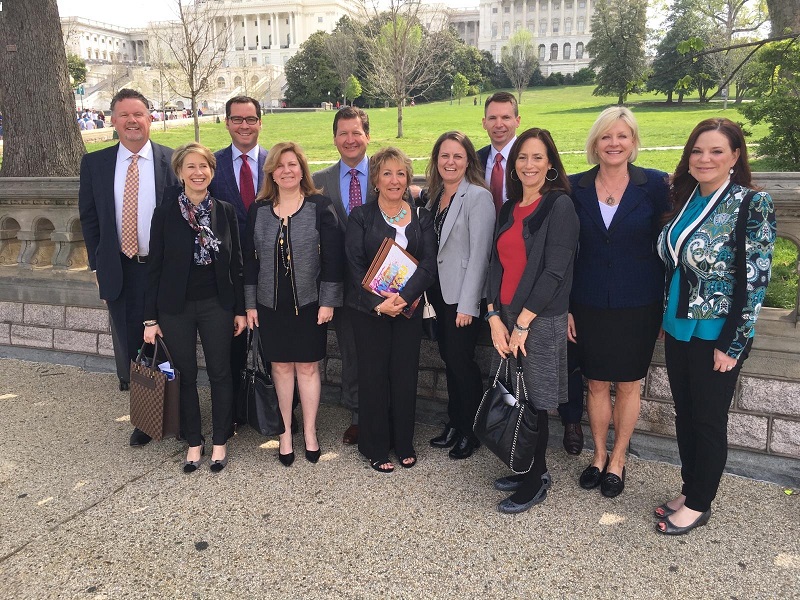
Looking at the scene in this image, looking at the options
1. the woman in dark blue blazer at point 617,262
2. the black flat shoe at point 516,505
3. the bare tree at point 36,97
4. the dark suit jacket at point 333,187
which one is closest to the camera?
the woman in dark blue blazer at point 617,262

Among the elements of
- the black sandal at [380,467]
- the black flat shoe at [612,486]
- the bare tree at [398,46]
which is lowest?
the black sandal at [380,467]

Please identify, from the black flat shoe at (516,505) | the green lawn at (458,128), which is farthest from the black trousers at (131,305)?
the green lawn at (458,128)

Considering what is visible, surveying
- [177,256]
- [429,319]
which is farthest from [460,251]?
[177,256]

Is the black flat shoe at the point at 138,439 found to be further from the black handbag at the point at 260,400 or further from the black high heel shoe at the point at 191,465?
the black handbag at the point at 260,400

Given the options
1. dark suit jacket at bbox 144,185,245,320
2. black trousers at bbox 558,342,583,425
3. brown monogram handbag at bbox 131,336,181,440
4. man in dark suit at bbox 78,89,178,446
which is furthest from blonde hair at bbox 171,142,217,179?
black trousers at bbox 558,342,583,425

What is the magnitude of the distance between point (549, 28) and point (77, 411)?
341 feet

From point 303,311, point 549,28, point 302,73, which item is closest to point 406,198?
point 303,311

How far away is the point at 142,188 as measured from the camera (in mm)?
4430

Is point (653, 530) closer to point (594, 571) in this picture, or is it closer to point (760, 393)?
point (594, 571)

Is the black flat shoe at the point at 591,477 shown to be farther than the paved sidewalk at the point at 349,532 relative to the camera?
Yes

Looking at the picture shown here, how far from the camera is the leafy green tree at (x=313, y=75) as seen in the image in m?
52.9

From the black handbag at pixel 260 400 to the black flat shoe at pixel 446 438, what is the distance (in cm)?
102

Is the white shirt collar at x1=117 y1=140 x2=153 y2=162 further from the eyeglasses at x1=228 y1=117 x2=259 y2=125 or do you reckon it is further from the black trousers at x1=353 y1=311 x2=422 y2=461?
the black trousers at x1=353 y1=311 x2=422 y2=461

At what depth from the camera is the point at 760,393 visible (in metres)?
3.81
